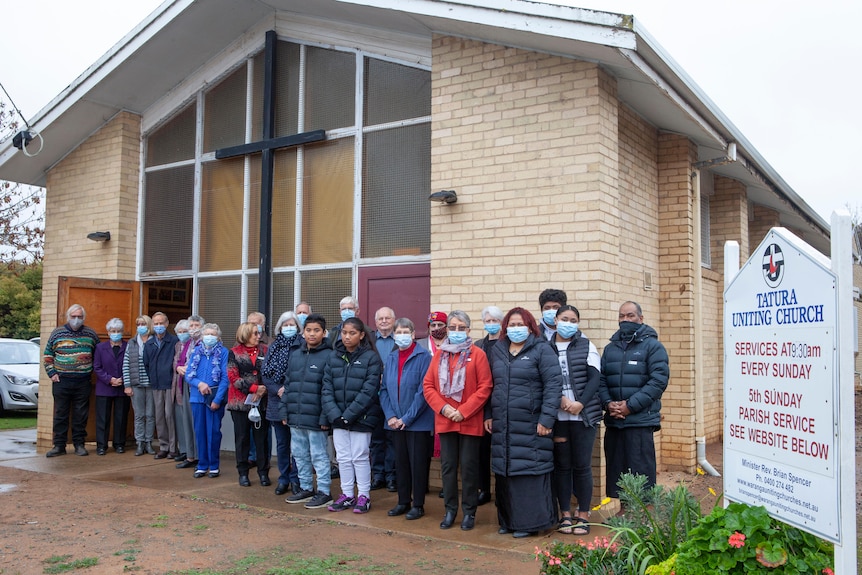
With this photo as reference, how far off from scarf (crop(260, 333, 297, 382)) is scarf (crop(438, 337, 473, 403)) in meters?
2.05

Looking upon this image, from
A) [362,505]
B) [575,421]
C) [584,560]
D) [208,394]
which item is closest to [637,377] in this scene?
[575,421]

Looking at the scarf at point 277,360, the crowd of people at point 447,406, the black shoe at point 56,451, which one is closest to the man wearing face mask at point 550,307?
the crowd of people at point 447,406

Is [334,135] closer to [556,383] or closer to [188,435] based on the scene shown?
[188,435]

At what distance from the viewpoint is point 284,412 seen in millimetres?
7594

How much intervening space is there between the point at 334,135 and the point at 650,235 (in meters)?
3.91

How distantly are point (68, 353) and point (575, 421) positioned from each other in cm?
693

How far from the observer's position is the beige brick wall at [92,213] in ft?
36.1

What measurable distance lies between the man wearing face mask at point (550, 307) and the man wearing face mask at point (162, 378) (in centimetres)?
508

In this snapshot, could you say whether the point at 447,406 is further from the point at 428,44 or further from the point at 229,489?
the point at 428,44

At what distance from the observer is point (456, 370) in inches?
250

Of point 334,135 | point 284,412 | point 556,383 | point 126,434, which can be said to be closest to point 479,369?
point 556,383

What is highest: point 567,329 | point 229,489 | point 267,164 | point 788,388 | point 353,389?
point 267,164

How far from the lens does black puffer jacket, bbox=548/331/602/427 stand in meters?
6.19

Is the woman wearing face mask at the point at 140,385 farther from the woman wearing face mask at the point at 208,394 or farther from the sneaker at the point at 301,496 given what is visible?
the sneaker at the point at 301,496
